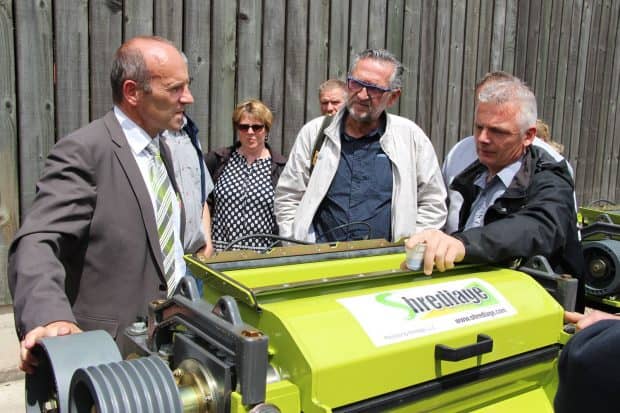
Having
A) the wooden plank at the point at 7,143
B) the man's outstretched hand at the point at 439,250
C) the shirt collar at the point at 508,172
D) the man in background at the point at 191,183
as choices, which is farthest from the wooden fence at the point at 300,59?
the man's outstretched hand at the point at 439,250

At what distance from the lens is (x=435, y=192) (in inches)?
119

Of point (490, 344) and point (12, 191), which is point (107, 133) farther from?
point (12, 191)

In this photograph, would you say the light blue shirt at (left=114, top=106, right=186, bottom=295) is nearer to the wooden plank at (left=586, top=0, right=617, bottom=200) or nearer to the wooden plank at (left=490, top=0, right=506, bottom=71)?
the wooden plank at (left=490, top=0, right=506, bottom=71)

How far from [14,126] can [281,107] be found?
1722 mm

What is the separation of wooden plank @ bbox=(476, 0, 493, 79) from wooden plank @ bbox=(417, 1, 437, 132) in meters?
0.59

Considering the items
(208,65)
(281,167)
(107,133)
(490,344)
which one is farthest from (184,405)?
(208,65)

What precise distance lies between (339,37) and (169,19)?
1.31 meters

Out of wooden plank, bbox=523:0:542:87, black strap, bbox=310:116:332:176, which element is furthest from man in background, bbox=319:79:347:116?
wooden plank, bbox=523:0:542:87

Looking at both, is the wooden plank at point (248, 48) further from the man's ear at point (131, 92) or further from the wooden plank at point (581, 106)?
the wooden plank at point (581, 106)

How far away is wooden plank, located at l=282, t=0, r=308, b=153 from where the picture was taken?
4.21 metres

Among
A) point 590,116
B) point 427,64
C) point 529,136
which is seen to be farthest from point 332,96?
point 590,116

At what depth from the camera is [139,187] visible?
1.95 metres

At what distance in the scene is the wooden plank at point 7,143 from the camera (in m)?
3.20

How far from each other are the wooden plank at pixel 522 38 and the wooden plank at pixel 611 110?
1507 millimetres
